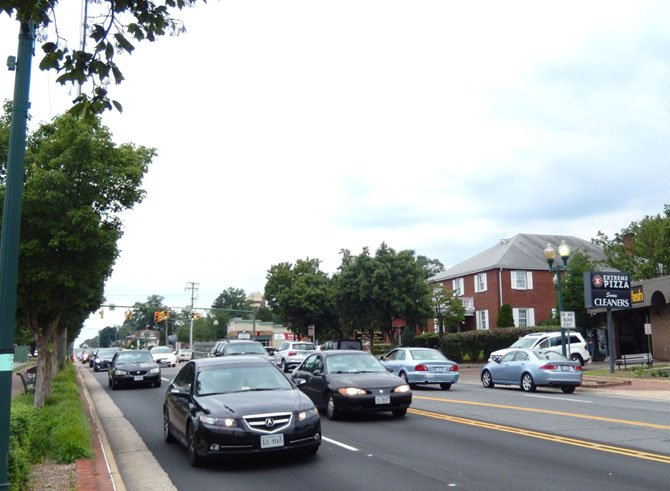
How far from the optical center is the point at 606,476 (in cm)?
828

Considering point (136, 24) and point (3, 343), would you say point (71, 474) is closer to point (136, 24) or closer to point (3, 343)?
point (3, 343)

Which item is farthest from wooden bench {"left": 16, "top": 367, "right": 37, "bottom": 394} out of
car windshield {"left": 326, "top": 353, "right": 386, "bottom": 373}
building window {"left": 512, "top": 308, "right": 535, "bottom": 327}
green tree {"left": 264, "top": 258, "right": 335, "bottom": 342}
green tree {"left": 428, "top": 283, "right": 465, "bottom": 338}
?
building window {"left": 512, "top": 308, "right": 535, "bottom": 327}

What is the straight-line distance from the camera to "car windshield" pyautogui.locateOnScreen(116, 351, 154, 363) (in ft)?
84.5

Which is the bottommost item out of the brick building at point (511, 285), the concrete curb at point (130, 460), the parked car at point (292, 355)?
the concrete curb at point (130, 460)

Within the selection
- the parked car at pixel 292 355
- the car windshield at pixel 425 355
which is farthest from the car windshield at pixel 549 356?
the parked car at pixel 292 355

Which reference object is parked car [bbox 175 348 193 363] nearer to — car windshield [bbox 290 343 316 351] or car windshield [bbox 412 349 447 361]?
car windshield [bbox 290 343 316 351]

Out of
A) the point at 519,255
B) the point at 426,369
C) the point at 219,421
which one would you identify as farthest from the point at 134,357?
the point at 519,255

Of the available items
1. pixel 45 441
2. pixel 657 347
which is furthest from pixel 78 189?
pixel 657 347

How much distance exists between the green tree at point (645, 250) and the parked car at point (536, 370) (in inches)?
1094

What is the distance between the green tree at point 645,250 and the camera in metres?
46.4

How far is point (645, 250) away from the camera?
47.0 m

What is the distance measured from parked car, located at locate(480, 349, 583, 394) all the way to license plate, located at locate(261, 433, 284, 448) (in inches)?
578

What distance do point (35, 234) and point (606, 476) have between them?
37.5 ft

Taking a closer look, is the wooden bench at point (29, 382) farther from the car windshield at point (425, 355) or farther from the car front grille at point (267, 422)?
the car front grille at point (267, 422)
